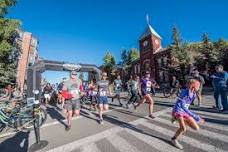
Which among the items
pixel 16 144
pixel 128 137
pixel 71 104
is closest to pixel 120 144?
pixel 128 137

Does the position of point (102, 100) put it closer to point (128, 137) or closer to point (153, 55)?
point (128, 137)

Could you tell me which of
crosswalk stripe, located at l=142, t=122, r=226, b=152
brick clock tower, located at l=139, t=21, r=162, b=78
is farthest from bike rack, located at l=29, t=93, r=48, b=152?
brick clock tower, located at l=139, t=21, r=162, b=78

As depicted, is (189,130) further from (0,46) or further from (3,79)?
(3,79)

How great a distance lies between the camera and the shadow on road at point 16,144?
6141mm

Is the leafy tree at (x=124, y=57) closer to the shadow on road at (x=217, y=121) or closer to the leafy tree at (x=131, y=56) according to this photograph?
the leafy tree at (x=131, y=56)

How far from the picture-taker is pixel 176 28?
3959cm

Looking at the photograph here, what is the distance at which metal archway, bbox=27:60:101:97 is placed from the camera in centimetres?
1485

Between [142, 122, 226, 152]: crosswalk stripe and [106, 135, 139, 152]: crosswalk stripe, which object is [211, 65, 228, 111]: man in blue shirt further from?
[106, 135, 139, 152]: crosswalk stripe

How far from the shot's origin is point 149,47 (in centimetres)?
5075

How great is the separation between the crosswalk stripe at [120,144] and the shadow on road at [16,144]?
2273mm

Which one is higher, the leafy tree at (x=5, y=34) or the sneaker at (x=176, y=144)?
the leafy tree at (x=5, y=34)

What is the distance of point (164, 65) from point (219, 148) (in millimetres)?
41780

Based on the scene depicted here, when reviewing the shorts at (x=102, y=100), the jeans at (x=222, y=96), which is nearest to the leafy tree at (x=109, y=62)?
the jeans at (x=222, y=96)

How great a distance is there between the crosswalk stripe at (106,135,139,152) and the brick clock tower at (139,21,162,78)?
43.6 meters
